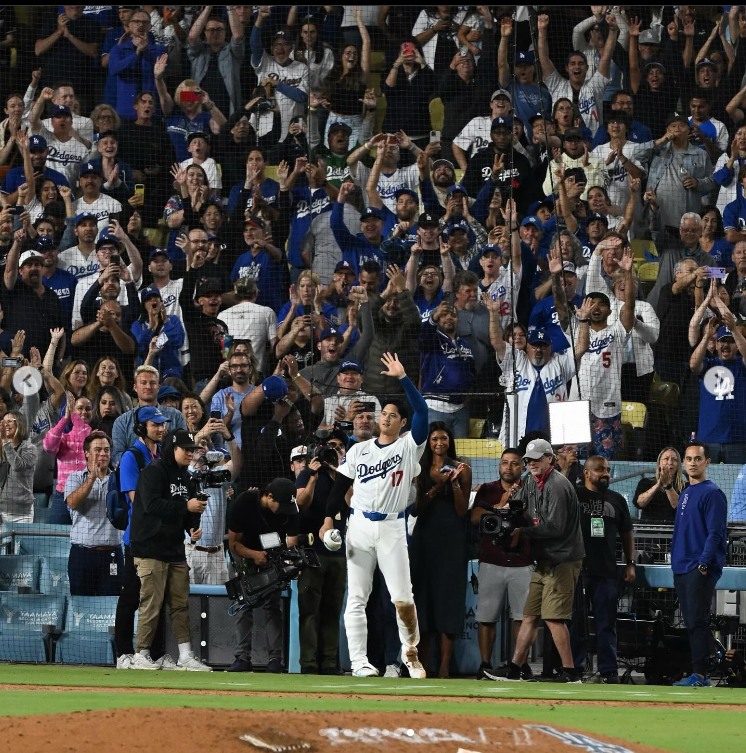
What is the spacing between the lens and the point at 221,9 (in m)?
15.8

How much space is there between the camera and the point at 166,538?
922 centimetres

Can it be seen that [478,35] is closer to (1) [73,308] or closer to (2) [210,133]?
(2) [210,133]

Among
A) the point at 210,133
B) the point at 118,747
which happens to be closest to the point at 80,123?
the point at 210,133

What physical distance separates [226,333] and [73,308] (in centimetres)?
166

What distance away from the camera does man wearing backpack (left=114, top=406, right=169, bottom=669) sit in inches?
369

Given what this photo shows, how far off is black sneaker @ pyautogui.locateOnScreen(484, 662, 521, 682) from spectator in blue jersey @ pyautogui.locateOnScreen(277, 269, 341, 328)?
4383mm

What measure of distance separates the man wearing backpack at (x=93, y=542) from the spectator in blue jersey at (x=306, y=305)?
314 centimetres

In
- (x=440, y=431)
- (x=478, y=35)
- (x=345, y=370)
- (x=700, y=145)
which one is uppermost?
(x=478, y=35)

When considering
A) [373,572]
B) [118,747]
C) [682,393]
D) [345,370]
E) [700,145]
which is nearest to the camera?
[118,747]

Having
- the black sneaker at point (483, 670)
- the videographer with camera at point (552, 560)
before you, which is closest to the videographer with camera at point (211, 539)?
the black sneaker at point (483, 670)

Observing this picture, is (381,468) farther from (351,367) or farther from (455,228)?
(455,228)

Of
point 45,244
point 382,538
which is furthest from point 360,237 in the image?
point 382,538

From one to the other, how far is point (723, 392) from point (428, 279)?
3158 millimetres

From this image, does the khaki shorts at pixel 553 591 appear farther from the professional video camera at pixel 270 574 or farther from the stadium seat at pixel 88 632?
the stadium seat at pixel 88 632
